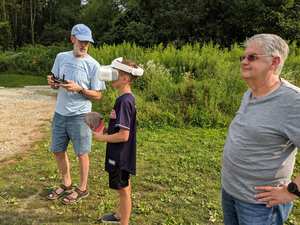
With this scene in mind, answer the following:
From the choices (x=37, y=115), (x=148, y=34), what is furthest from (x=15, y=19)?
(x=37, y=115)

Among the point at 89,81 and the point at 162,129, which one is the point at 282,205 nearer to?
the point at 89,81

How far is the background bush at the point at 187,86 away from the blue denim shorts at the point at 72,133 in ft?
13.8

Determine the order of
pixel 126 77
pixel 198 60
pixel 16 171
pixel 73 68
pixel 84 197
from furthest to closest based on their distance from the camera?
pixel 198 60, pixel 16 171, pixel 84 197, pixel 73 68, pixel 126 77

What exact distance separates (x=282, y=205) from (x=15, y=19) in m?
41.2

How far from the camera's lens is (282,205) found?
2.49m

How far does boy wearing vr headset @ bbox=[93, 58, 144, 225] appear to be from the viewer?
3.72 metres

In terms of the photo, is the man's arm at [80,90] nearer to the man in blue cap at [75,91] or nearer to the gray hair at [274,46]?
the man in blue cap at [75,91]

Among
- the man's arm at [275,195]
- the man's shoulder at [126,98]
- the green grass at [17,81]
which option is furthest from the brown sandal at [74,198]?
the green grass at [17,81]

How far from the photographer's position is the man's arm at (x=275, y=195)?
2369 millimetres

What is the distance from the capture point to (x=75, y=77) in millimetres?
4555

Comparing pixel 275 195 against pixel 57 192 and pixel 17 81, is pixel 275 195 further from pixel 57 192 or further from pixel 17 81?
pixel 17 81

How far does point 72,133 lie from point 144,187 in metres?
1.29

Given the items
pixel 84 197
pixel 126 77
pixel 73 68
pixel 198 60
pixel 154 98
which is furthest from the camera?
pixel 198 60

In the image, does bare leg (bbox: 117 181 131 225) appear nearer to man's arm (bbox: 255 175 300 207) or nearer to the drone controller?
the drone controller
